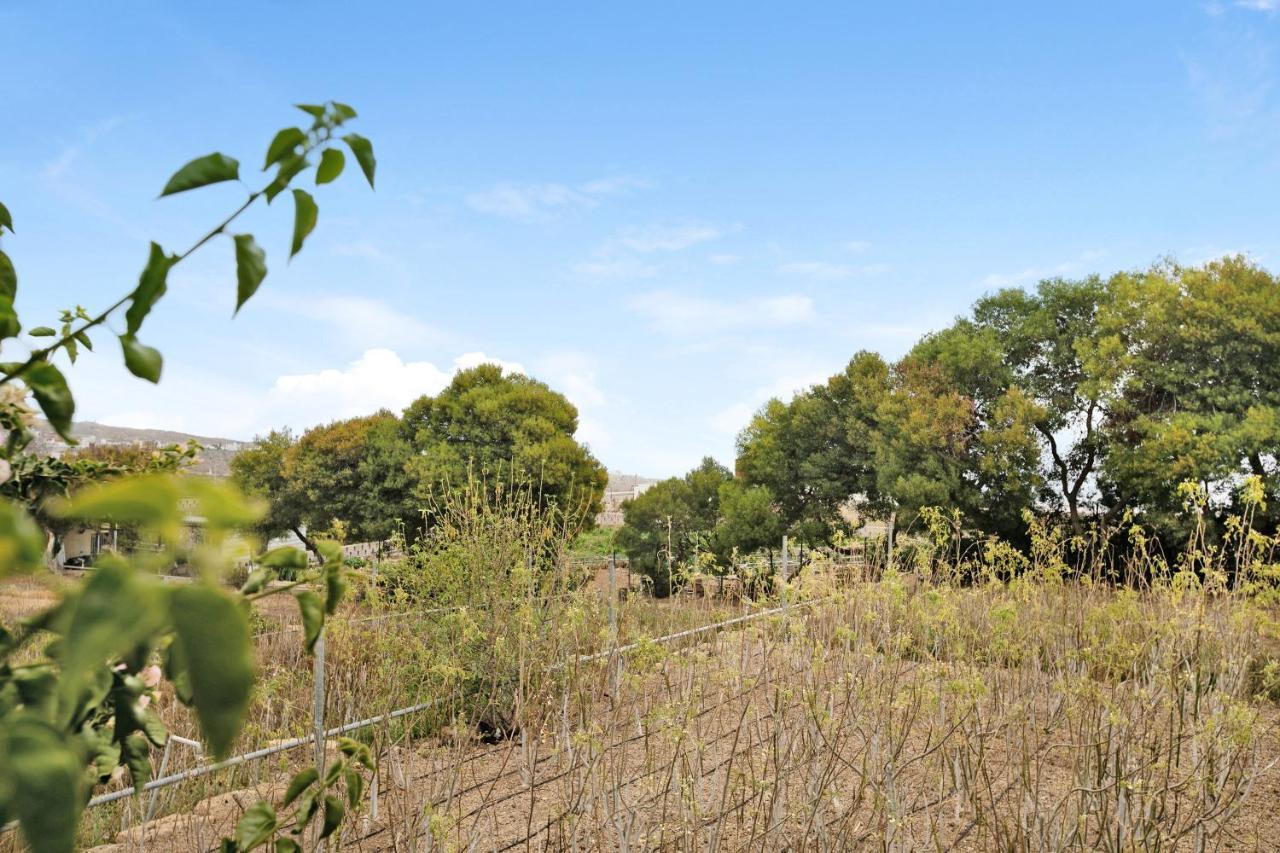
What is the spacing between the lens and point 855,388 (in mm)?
17391

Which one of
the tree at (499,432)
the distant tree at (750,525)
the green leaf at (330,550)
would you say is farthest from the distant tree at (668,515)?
the green leaf at (330,550)

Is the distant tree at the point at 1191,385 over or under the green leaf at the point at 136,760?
over

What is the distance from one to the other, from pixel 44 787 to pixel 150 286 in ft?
1.19

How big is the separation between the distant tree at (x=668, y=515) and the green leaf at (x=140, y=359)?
54.5 feet

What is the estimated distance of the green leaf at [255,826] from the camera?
79 centimetres

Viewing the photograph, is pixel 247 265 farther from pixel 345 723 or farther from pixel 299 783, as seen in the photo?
pixel 345 723

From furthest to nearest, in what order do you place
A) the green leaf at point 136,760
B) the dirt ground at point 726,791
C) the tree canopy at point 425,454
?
1. the tree canopy at point 425,454
2. the dirt ground at point 726,791
3. the green leaf at point 136,760

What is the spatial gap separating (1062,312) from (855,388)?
401cm

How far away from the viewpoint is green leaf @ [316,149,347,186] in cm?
58

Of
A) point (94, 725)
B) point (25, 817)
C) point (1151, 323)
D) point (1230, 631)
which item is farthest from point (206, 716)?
point (1151, 323)

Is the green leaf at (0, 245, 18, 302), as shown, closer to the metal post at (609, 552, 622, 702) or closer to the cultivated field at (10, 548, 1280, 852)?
the cultivated field at (10, 548, 1280, 852)

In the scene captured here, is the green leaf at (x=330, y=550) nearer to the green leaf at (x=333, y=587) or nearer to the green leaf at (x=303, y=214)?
the green leaf at (x=333, y=587)

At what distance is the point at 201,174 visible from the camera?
0.55m

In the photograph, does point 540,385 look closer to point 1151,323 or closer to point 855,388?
point 855,388
